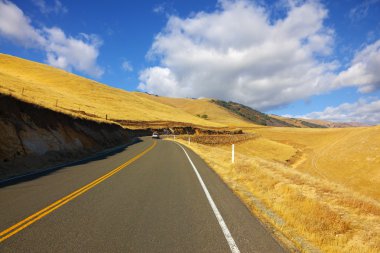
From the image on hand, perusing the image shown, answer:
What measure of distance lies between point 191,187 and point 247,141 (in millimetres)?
58139

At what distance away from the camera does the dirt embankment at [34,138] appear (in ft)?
54.6

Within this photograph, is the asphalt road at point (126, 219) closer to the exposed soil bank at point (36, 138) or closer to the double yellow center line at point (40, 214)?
the double yellow center line at point (40, 214)

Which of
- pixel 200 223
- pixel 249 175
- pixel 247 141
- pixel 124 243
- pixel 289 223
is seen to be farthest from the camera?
pixel 247 141

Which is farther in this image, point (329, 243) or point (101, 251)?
point (329, 243)

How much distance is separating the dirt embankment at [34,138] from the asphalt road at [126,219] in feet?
19.0

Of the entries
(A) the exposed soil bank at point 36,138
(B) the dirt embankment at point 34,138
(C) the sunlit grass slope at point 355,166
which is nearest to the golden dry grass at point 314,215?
(A) the exposed soil bank at point 36,138

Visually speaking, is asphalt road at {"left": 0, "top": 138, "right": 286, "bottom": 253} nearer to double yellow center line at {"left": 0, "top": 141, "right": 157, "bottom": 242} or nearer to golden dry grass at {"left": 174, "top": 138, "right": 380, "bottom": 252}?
double yellow center line at {"left": 0, "top": 141, "right": 157, "bottom": 242}

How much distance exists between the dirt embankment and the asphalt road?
19.0 feet

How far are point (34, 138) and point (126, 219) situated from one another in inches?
617

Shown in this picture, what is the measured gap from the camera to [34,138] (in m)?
20.2

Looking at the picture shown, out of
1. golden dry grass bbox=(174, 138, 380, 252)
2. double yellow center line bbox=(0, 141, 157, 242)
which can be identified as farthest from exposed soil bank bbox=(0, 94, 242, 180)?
golden dry grass bbox=(174, 138, 380, 252)

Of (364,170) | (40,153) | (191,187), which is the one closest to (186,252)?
(191,187)

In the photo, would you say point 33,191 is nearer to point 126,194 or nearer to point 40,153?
point 126,194

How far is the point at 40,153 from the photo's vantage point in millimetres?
19469
